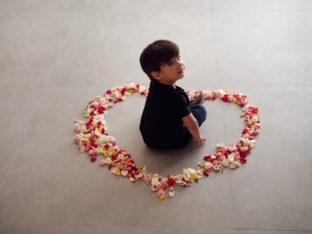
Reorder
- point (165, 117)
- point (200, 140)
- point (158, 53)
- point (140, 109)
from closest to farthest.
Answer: point (158, 53)
point (165, 117)
point (200, 140)
point (140, 109)

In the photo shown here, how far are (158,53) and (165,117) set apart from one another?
0.32 metres

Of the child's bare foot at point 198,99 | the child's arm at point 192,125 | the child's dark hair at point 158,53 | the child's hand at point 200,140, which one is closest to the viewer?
the child's dark hair at point 158,53

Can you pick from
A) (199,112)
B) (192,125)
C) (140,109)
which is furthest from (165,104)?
(140,109)

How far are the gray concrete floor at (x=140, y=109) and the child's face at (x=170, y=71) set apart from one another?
416 mm

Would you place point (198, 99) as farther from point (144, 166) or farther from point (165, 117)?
point (144, 166)

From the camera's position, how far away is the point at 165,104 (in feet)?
5.32

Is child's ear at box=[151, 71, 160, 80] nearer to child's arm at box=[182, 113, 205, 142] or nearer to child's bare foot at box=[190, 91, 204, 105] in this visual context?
child's arm at box=[182, 113, 205, 142]

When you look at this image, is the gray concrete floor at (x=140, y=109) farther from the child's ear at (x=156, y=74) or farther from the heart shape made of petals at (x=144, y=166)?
the child's ear at (x=156, y=74)

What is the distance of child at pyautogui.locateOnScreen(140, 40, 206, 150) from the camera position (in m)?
1.56

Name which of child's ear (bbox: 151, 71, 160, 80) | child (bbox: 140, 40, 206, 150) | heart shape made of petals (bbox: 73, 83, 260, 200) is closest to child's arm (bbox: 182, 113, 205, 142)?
child (bbox: 140, 40, 206, 150)

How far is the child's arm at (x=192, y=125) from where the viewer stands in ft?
5.50

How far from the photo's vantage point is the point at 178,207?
1.58 metres

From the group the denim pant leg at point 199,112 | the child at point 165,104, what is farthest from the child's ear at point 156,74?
the denim pant leg at point 199,112

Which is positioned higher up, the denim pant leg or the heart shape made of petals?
the denim pant leg
